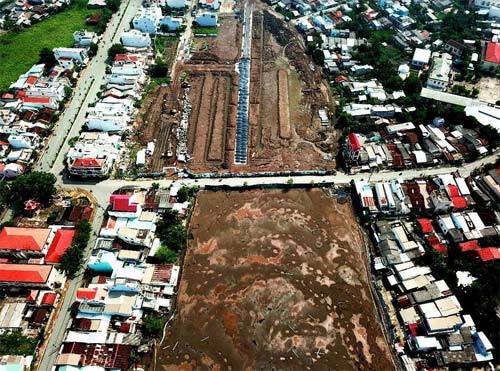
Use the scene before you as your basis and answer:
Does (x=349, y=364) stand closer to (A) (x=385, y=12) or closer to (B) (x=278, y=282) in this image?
(B) (x=278, y=282)

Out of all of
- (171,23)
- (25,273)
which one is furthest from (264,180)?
(171,23)

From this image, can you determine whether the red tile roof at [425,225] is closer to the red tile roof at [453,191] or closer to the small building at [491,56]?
the red tile roof at [453,191]

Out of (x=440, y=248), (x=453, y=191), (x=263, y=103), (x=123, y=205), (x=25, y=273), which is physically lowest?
(x=25, y=273)

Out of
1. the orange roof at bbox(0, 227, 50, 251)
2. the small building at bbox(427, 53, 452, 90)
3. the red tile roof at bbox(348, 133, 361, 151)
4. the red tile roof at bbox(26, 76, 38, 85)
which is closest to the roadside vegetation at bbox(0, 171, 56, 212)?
the orange roof at bbox(0, 227, 50, 251)

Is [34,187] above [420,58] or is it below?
below

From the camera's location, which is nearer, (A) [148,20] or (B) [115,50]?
(B) [115,50]

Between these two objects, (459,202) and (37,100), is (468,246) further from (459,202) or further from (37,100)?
(37,100)

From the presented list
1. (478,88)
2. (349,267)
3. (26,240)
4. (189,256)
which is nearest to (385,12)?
(478,88)
